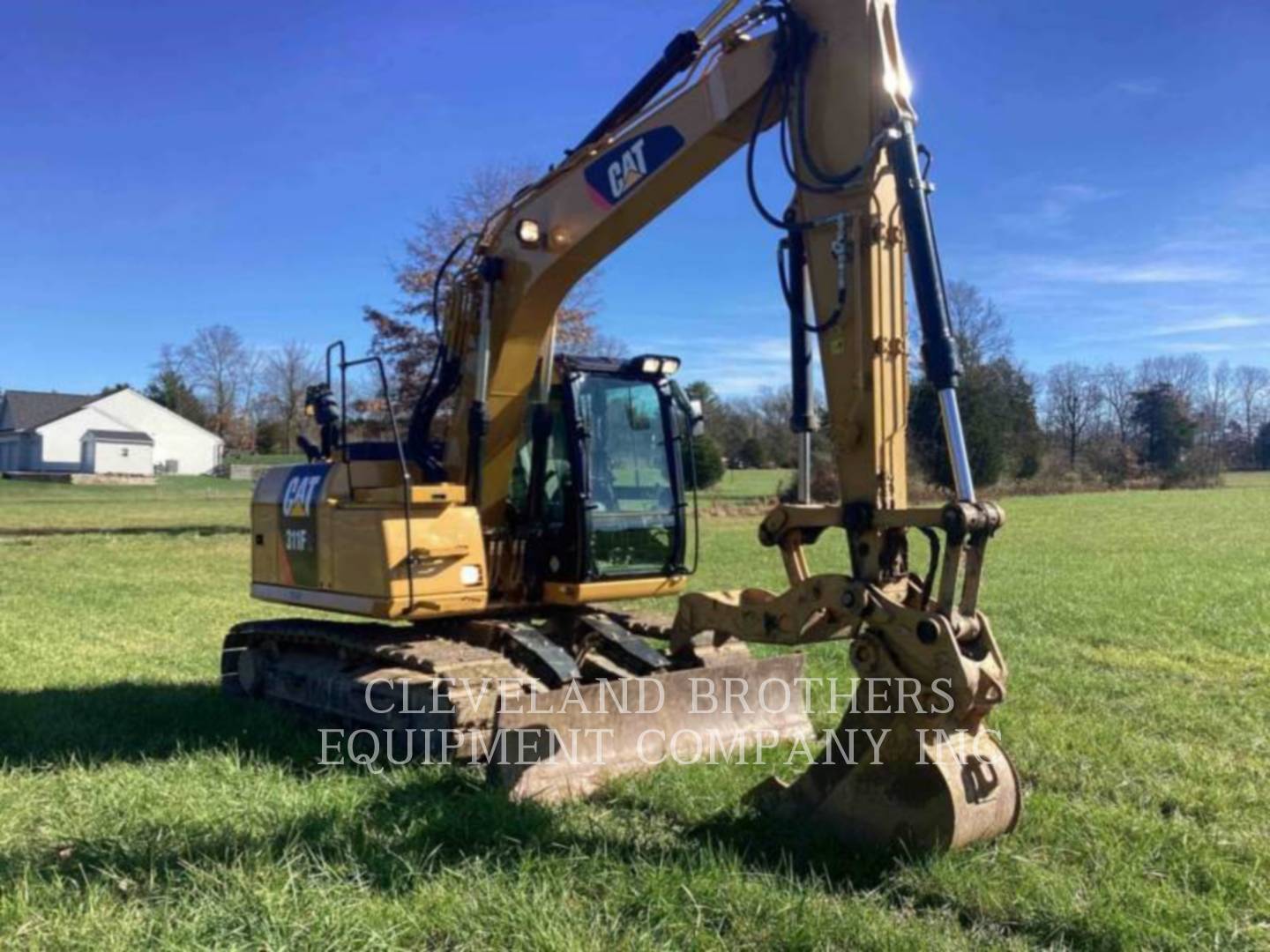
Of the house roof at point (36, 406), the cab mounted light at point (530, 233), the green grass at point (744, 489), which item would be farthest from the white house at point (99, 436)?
the cab mounted light at point (530, 233)

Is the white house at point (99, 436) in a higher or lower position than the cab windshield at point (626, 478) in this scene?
higher

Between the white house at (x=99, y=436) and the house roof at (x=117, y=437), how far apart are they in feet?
0.18

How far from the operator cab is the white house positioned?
68.4m

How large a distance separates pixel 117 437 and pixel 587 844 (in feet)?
238

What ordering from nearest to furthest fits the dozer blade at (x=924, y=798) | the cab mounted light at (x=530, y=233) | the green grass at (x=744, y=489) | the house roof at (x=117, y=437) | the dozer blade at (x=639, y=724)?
the dozer blade at (x=924, y=798) < the dozer blade at (x=639, y=724) < the cab mounted light at (x=530, y=233) < the green grass at (x=744, y=489) < the house roof at (x=117, y=437)

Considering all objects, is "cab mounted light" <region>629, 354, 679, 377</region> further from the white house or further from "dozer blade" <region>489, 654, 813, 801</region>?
the white house

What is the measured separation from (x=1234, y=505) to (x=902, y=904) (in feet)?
129

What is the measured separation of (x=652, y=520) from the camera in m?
7.38

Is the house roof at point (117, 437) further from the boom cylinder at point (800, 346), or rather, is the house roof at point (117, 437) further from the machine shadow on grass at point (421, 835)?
the boom cylinder at point (800, 346)

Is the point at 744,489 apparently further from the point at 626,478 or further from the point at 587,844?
the point at 587,844

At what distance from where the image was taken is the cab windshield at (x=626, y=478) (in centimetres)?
712

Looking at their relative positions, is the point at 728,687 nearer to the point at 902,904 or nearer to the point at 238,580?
the point at 902,904

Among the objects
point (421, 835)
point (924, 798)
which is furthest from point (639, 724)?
point (924, 798)

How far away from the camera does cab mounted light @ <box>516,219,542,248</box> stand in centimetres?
677
